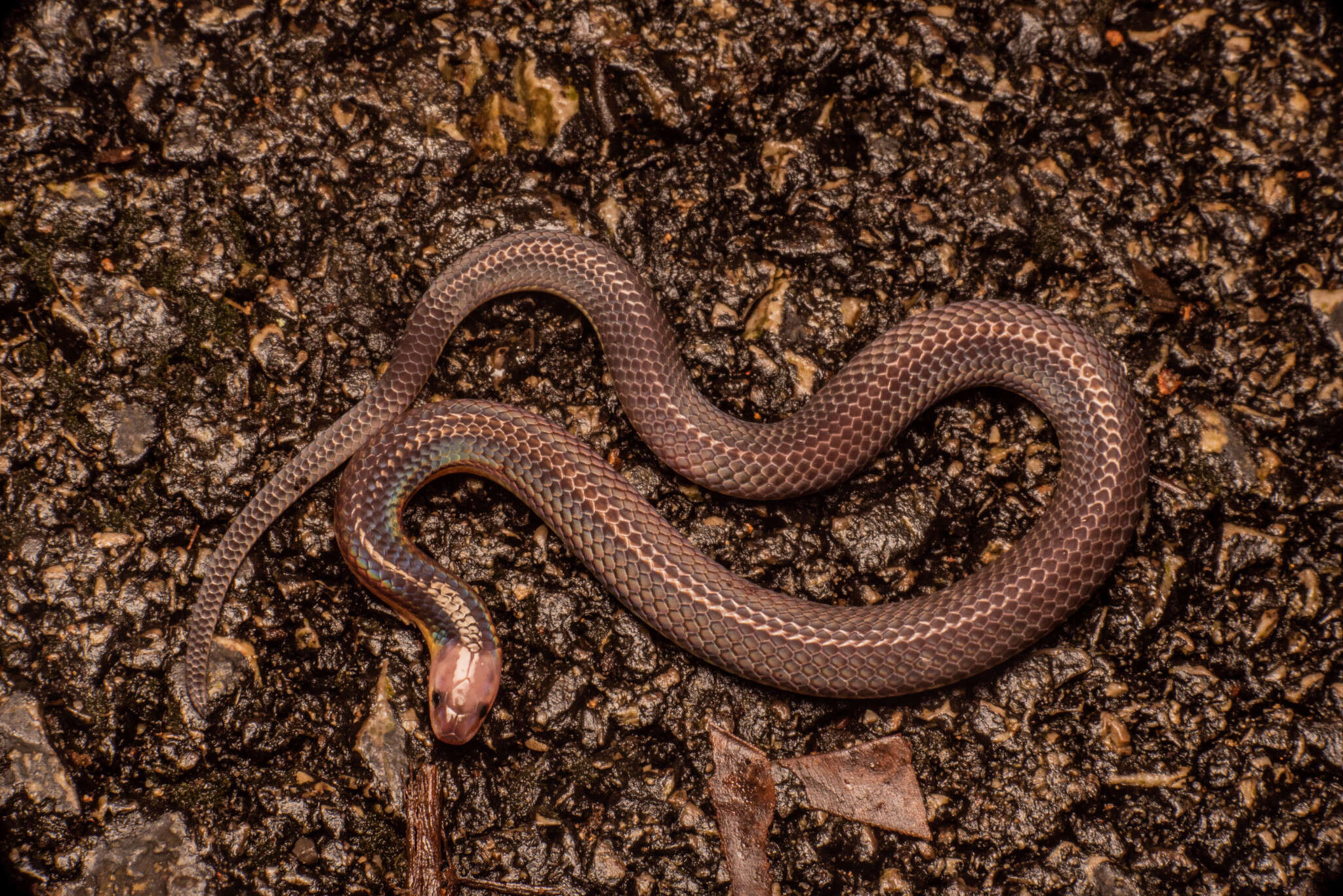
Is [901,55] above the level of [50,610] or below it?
above

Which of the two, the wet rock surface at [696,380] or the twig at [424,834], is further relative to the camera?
the wet rock surface at [696,380]

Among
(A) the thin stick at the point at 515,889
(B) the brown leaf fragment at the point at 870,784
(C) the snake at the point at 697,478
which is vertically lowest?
(A) the thin stick at the point at 515,889

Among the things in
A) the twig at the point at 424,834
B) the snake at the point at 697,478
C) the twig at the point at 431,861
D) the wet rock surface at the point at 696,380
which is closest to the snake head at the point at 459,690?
the snake at the point at 697,478

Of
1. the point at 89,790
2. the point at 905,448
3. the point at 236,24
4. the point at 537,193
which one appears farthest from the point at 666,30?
the point at 89,790

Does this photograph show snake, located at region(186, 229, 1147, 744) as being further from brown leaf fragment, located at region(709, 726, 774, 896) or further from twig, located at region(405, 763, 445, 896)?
brown leaf fragment, located at region(709, 726, 774, 896)

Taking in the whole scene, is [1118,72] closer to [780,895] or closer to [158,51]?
[780,895]

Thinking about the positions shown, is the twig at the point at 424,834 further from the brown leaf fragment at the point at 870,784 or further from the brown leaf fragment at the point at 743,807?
the brown leaf fragment at the point at 870,784

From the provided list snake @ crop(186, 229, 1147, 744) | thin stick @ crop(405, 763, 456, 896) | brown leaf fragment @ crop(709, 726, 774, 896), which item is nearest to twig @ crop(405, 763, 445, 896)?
thin stick @ crop(405, 763, 456, 896)
